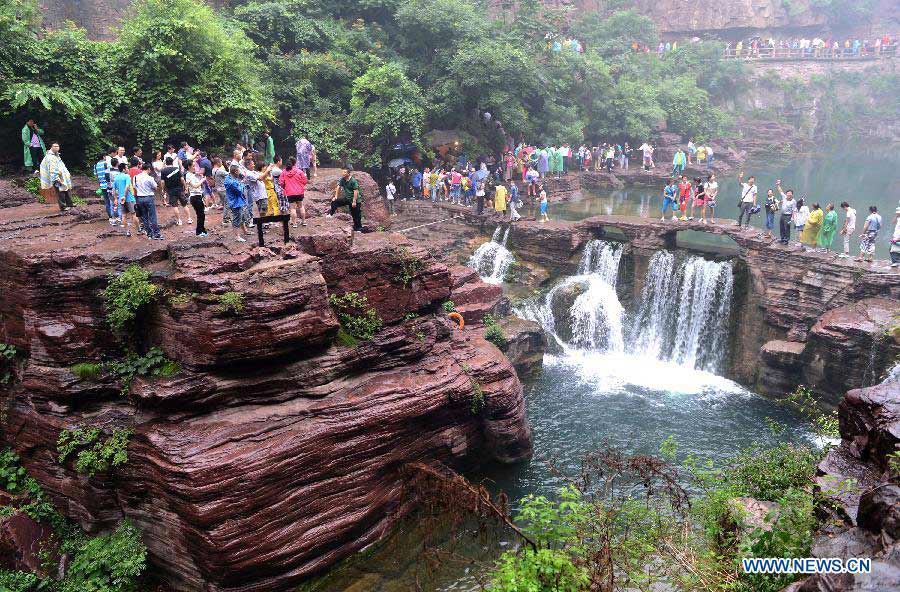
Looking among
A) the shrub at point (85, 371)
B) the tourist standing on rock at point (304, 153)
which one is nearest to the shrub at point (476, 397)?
the shrub at point (85, 371)

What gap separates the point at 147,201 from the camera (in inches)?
515

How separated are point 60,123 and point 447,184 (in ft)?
50.3

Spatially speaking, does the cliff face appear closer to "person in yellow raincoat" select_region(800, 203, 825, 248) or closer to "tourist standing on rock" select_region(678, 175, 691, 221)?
"person in yellow raincoat" select_region(800, 203, 825, 248)

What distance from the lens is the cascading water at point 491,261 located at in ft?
78.8

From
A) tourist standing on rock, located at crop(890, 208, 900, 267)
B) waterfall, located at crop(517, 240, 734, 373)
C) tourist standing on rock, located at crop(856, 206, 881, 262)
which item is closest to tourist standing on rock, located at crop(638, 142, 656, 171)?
waterfall, located at crop(517, 240, 734, 373)

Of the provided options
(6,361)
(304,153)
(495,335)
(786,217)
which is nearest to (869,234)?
(786,217)

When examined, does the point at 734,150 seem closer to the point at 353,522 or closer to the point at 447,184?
the point at 447,184

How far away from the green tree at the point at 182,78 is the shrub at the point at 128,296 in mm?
9614

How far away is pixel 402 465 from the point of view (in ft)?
42.7

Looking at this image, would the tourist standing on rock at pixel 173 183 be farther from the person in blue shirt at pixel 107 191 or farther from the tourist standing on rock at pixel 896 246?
the tourist standing on rock at pixel 896 246

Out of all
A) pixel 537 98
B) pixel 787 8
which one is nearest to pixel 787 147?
pixel 787 8

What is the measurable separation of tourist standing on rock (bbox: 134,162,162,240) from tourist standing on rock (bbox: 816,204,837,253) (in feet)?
61.6

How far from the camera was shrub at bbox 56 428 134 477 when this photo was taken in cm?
1106

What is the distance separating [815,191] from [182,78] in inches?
1329
